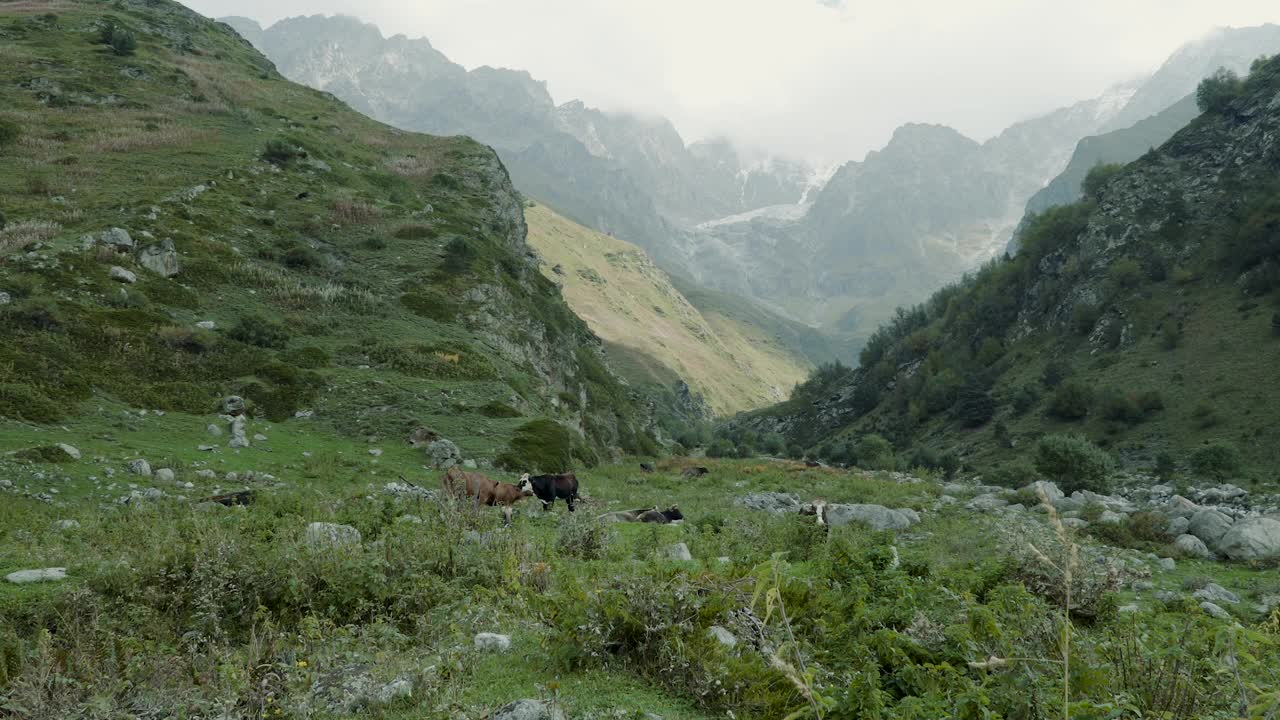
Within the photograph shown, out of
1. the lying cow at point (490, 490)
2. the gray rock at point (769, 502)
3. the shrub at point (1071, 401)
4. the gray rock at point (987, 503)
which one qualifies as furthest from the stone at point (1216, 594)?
the shrub at point (1071, 401)

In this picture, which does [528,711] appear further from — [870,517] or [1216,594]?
[870,517]

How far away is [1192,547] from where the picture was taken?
42.9 feet

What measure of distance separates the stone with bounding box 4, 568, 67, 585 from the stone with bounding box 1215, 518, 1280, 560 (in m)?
19.5

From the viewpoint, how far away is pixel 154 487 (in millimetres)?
15180

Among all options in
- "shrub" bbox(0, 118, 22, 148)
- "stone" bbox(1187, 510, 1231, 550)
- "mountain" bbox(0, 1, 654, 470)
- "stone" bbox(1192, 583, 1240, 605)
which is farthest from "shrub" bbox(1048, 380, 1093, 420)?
"shrub" bbox(0, 118, 22, 148)

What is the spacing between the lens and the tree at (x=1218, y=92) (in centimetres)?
7200

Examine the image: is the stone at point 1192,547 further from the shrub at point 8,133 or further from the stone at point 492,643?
the shrub at point 8,133

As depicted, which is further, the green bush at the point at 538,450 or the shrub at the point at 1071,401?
the shrub at the point at 1071,401

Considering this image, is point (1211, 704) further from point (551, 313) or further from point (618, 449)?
point (551, 313)

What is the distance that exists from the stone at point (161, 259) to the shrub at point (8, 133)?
72.8 ft

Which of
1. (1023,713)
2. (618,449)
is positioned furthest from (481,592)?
(618,449)

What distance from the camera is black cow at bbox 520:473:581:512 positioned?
64.4 feet

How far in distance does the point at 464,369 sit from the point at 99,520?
21589 mm

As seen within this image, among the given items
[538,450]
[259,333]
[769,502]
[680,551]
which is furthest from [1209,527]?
[259,333]
